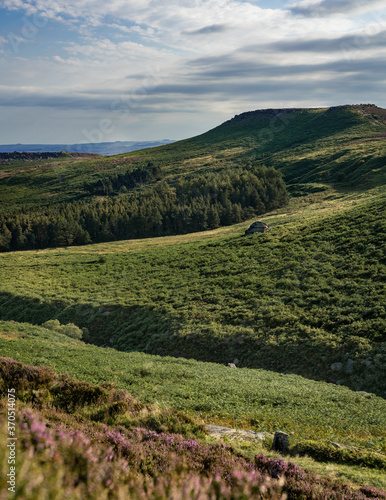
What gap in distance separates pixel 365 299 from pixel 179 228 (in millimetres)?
85188

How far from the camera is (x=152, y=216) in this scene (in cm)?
10850

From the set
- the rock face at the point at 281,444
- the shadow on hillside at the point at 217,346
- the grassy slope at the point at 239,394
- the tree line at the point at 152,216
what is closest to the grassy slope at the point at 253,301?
the shadow on hillside at the point at 217,346

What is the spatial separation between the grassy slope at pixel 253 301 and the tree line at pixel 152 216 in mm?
54434

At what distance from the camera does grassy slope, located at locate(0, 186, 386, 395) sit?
20.9 m

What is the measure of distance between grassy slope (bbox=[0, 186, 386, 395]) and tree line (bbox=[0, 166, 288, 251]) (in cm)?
5443

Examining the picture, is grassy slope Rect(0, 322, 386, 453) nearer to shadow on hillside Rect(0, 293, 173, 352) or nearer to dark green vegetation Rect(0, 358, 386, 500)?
dark green vegetation Rect(0, 358, 386, 500)

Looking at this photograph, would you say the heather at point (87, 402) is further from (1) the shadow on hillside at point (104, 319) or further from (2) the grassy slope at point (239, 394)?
(1) the shadow on hillside at point (104, 319)

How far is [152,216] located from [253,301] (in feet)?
272

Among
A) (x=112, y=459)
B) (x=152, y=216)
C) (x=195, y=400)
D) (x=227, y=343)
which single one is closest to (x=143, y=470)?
(x=112, y=459)

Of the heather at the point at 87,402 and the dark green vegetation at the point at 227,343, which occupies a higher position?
the heather at the point at 87,402

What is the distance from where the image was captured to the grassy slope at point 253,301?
2092 cm

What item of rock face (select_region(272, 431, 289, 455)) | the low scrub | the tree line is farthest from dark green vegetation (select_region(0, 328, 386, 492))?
the tree line

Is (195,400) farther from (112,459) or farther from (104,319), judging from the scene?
(104,319)

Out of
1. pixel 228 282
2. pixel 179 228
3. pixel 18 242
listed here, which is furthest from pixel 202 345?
pixel 18 242
